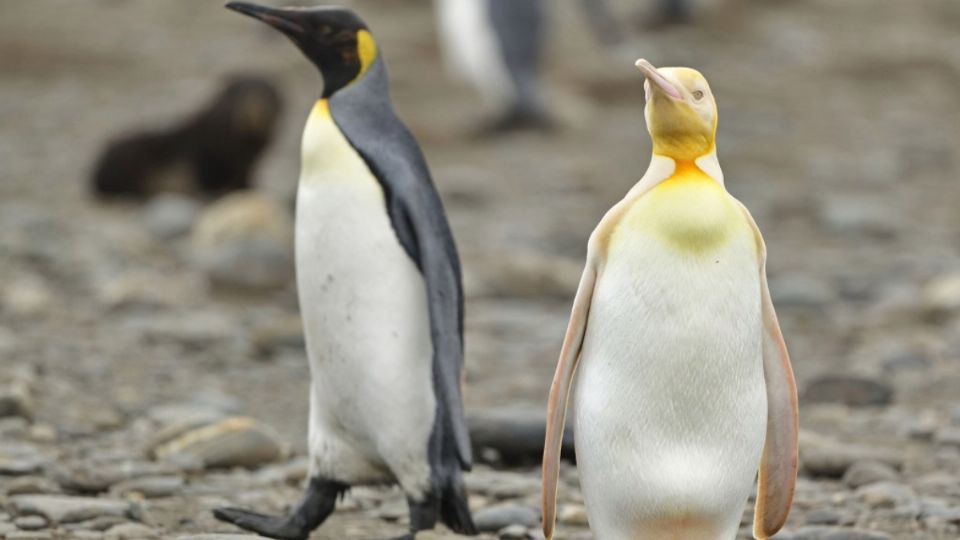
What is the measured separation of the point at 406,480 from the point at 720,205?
1.03 metres

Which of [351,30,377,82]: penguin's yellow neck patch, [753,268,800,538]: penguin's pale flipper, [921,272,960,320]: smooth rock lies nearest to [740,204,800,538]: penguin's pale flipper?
[753,268,800,538]: penguin's pale flipper

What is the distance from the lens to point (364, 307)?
361cm

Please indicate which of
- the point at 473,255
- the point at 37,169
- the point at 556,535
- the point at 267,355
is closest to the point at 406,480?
the point at 556,535

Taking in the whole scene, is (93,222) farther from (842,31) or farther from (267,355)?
(842,31)

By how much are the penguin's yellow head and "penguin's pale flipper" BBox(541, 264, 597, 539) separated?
263 millimetres

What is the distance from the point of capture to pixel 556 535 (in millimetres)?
4016

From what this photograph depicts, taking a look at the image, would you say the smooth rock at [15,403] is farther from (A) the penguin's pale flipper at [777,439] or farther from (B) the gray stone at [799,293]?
(B) the gray stone at [799,293]

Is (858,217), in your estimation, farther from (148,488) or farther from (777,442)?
(777,442)

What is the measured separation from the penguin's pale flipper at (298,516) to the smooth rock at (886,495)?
1.33 m

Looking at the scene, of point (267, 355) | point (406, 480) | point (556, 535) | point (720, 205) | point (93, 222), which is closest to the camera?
point (720, 205)

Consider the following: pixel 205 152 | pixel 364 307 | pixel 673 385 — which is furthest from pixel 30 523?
pixel 205 152

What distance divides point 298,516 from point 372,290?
0.53 metres

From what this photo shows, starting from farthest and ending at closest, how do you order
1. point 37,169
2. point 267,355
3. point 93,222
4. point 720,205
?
point 37,169
point 93,222
point 267,355
point 720,205

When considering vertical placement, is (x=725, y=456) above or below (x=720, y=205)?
below
